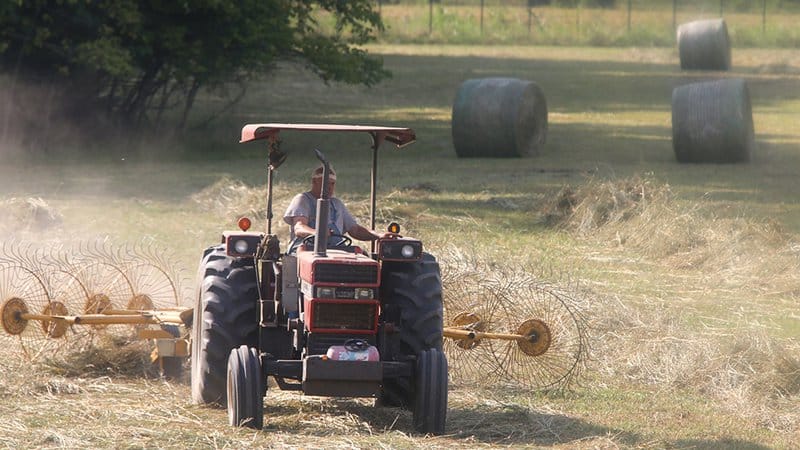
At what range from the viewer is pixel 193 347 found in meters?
8.66

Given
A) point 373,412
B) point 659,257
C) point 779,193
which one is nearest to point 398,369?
point 373,412

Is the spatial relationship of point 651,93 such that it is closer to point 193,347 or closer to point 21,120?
point 21,120

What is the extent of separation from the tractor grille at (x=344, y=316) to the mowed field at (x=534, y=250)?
0.59 meters

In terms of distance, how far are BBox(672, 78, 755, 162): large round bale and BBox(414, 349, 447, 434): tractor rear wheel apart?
1537cm

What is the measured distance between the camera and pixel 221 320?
816 cm

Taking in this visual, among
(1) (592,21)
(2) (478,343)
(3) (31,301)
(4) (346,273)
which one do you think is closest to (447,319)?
(2) (478,343)

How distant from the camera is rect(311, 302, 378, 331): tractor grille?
306 inches

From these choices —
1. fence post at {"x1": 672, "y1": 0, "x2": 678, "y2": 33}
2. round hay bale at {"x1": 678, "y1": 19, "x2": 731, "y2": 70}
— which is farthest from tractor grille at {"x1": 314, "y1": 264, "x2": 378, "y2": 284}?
fence post at {"x1": 672, "y1": 0, "x2": 678, "y2": 33}

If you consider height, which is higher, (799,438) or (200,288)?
(200,288)

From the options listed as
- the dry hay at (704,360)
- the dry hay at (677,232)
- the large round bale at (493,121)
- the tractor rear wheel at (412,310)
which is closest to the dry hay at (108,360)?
the tractor rear wheel at (412,310)

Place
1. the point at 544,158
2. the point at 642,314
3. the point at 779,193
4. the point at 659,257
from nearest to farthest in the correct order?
the point at 642,314
the point at 659,257
the point at 779,193
the point at 544,158

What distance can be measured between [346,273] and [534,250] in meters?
7.14

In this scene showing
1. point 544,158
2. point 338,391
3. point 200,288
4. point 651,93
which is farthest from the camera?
point 651,93

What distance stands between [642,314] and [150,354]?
12.3ft
